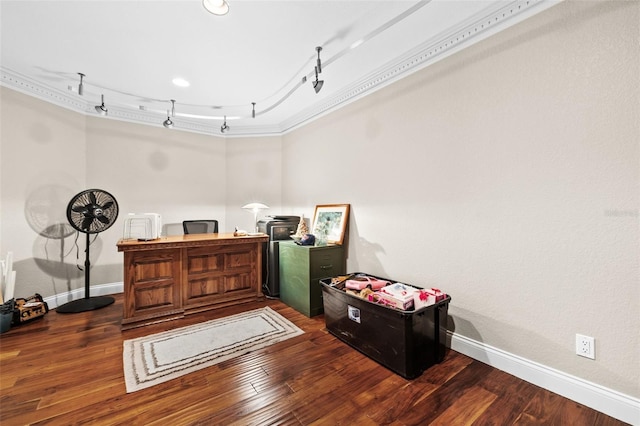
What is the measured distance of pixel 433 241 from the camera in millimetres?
2266

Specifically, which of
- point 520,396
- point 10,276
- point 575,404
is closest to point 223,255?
point 10,276

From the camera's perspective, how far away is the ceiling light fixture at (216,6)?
69.7 inches

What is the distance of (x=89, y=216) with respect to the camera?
9.62 feet

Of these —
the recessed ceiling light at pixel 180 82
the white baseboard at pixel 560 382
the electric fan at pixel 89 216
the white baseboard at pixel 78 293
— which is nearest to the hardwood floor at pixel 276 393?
the white baseboard at pixel 560 382

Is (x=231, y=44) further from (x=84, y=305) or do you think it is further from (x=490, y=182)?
(x=84, y=305)

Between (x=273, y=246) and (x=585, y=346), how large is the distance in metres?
2.94

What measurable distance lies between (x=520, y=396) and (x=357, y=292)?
1.21 meters

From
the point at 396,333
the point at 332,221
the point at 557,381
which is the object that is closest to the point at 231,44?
the point at 332,221

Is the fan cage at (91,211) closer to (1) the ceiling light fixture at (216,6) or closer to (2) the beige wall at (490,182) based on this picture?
(2) the beige wall at (490,182)

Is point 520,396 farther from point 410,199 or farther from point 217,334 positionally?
point 217,334

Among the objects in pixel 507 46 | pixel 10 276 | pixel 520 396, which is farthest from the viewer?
pixel 10 276

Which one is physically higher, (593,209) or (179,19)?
(179,19)

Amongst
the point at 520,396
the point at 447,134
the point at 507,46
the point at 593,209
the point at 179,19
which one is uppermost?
the point at 179,19

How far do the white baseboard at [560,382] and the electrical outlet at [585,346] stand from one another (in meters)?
0.16
